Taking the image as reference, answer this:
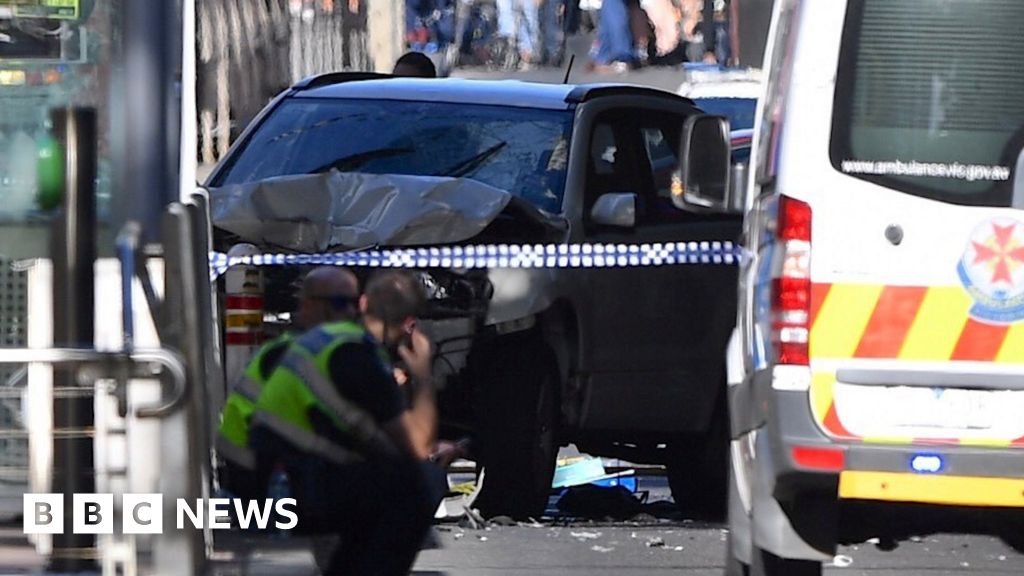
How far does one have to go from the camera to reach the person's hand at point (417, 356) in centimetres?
846

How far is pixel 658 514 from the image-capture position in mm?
10273

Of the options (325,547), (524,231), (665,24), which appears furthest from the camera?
(665,24)

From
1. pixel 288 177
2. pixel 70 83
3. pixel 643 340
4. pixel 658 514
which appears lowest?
pixel 658 514

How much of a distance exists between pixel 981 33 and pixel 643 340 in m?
3.76

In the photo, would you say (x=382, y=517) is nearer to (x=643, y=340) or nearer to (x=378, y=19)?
(x=643, y=340)

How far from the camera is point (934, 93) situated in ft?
20.3

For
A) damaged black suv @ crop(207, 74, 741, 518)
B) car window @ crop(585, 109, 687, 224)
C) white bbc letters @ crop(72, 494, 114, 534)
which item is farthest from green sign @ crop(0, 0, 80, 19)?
car window @ crop(585, 109, 687, 224)

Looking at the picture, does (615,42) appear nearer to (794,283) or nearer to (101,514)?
(794,283)

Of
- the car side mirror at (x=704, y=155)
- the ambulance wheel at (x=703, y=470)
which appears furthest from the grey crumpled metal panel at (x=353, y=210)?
the car side mirror at (x=704, y=155)

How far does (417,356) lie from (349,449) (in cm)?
198

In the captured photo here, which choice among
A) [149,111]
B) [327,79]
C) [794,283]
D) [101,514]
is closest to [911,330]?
[794,283]

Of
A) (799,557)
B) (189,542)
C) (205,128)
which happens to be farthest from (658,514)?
(205,128)

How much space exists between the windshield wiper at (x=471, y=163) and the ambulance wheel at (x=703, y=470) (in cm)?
149

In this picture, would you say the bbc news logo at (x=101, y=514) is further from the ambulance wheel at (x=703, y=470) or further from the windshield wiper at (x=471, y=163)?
the ambulance wheel at (x=703, y=470)
